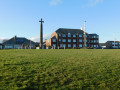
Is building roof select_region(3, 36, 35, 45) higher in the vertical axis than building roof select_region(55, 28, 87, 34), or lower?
lower

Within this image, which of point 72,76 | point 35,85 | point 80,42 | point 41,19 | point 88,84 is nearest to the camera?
point 35,85

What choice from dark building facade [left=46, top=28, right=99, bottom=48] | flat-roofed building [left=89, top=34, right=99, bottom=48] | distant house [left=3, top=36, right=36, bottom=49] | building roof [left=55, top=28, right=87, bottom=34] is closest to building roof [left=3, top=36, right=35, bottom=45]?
distant house [left=3, top=36, right=36, bottom=49]

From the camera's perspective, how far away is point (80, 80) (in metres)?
5.44

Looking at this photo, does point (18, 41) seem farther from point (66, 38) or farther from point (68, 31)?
point (68, 31)

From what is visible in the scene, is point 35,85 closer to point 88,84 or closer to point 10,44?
point 88,84

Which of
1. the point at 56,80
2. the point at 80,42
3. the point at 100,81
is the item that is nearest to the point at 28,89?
the point at 56,80

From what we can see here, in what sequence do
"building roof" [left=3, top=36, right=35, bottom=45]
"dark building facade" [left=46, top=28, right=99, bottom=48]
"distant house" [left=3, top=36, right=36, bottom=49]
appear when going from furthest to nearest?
1. "dark building facade" [left=46, top=28, right=99, bottom=48]
2. "building roof" [left=3, top=36, right=35, bottom=45]
3. "distant house" [left=3, top=36, right=36, bottom=49]

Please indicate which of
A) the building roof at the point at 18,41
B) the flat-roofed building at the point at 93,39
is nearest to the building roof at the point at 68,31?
the flat-roofed building at the point at 93,39

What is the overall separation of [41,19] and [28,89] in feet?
150

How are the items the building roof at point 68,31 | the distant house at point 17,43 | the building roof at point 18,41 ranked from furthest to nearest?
the building roof at point 68,31, the building roof at point 18,41, the distant house at point 17,43

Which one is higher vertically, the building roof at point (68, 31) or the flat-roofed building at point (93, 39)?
the building roof at point (68, 31)

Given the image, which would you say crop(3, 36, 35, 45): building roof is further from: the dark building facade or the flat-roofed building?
the flat-roofed building

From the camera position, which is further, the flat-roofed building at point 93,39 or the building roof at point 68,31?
the flat-roofed building at point 93,39

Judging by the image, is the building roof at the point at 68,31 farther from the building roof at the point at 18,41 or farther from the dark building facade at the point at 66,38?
the building roof at the point at 18,41
